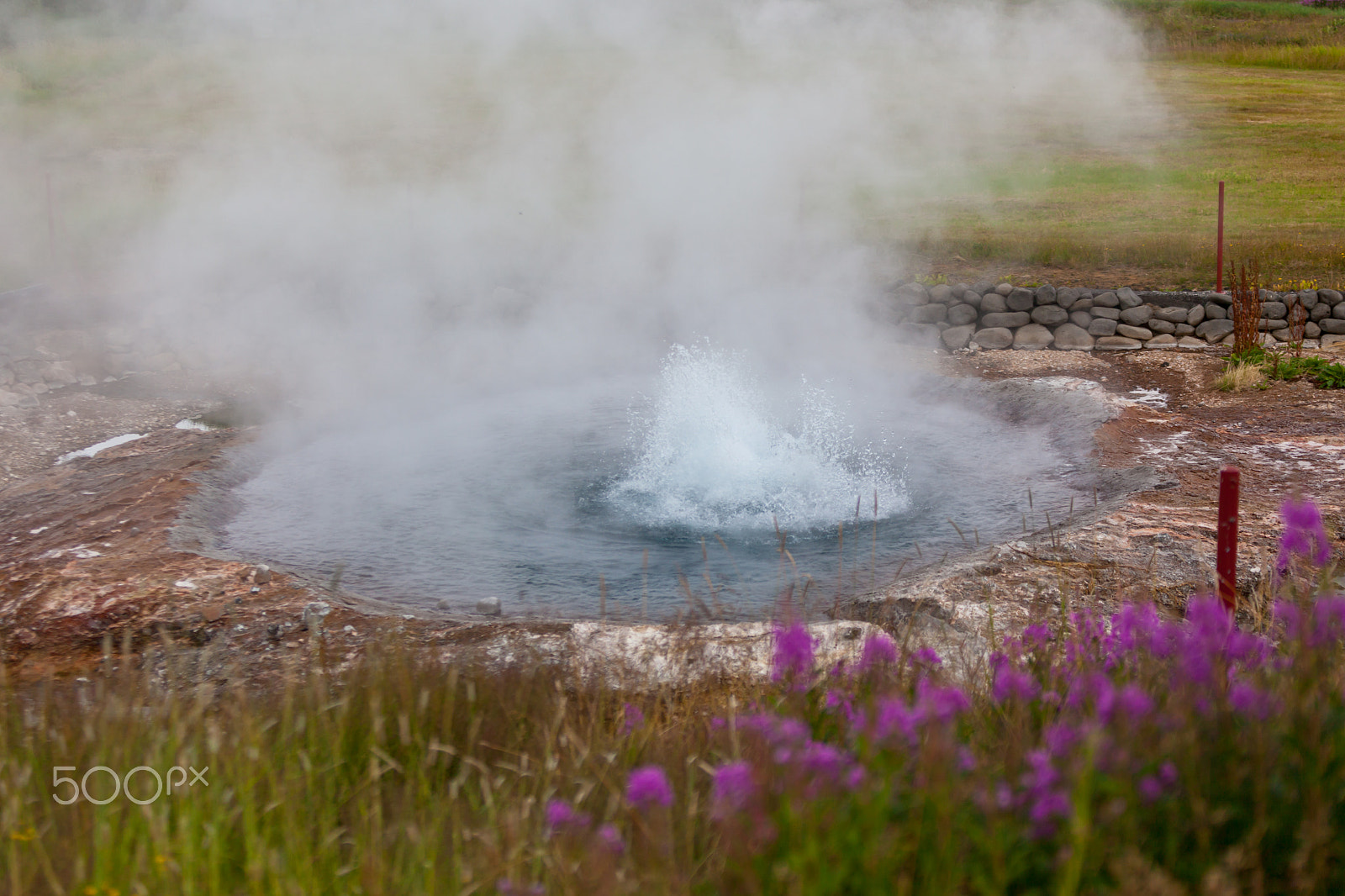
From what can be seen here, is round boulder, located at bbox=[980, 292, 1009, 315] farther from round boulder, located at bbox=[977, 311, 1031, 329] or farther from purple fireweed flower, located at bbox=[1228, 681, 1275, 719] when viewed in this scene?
purple fireweed flower, located at bbox=[1228, 681, 1275, 719]

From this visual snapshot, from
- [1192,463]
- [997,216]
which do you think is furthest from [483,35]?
[1192,463]

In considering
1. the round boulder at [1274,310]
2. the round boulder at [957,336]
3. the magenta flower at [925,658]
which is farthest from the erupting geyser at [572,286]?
the round boulder at [1274,310]

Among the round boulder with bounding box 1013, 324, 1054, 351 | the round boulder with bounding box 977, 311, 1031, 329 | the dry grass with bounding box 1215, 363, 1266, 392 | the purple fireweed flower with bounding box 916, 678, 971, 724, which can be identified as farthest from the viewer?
the round boulder with bounding box 977, 311, 1031, 329

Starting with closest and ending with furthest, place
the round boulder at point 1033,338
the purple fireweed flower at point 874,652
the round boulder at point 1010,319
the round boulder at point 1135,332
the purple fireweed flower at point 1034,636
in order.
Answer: the purple fireweed flower at point 874,652
the purple fireweed flower at point 1034,636
the round boulder at point 1135,332
the round boulder at point 1033,338
the round boulder at point 1010,319

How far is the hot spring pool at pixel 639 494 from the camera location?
4117 millimetres

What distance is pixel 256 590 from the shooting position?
11.8 feet

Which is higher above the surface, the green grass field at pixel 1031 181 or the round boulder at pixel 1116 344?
the green grass field at pixel 1031 181

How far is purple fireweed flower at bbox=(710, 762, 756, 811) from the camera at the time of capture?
121cm

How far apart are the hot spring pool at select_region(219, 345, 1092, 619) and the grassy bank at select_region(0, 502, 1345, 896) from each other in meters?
1.27

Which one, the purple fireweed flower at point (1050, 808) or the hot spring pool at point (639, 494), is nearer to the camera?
the purple fireweed flower at point (1050, 808)

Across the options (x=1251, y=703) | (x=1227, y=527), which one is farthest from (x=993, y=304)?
(x=1251, y=703)

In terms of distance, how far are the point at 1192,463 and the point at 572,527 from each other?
3.02 meters

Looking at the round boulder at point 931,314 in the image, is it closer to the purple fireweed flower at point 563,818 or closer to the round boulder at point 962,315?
the round boulder at point 962,315

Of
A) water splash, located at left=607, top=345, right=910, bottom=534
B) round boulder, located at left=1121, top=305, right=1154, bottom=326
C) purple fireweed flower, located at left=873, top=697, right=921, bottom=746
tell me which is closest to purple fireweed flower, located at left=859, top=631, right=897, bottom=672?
purple fireweed flower, located at left=873, top=697, right=921, bottom=746
